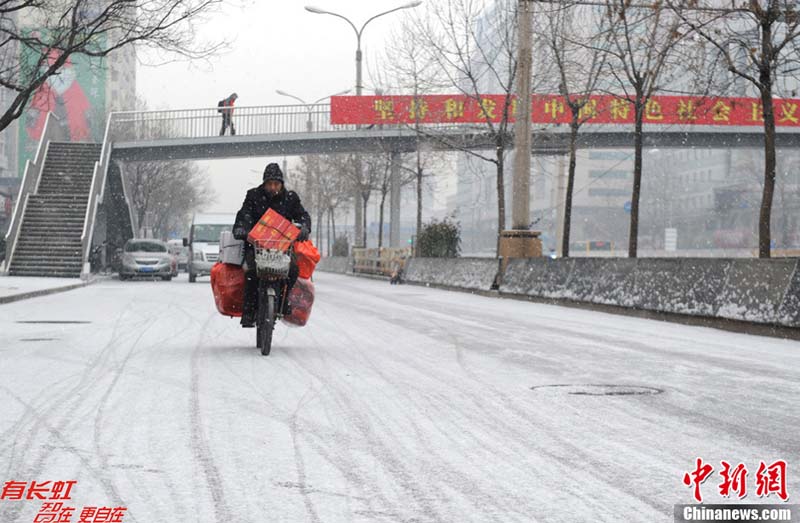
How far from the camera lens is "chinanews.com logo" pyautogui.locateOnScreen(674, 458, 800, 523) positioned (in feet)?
12.8

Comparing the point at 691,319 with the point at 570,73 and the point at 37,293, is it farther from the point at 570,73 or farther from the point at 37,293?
the point at 37,293

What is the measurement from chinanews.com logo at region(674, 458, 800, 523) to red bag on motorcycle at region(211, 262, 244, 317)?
20.6ft

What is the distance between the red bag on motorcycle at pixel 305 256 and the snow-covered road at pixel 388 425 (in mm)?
784

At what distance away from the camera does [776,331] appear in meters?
12.5

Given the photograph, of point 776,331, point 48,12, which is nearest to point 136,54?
point 48,12

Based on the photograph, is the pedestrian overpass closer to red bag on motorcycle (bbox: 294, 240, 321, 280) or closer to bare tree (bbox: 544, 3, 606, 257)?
bare tree (bbox: 544, 3, 606, 257)

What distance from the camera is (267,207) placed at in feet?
33.6

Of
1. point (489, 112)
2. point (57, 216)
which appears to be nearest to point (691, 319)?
point (57, 216)

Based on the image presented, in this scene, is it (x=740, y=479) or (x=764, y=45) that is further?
(x=764, y=45)

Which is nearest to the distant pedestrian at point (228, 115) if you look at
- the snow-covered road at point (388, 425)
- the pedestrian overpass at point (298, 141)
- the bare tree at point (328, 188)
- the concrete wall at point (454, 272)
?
the pedestrian overpass at point (298, 141)

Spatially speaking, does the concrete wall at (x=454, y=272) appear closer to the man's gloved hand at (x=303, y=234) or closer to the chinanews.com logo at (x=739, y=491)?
the man's gloved hand at (x=303, y=234)

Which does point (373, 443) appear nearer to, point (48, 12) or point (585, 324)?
point (585, 324)

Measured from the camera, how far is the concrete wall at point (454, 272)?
26.9 meters

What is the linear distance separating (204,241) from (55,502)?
33.8m
